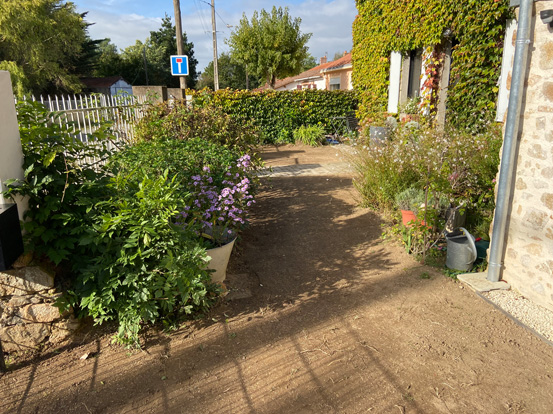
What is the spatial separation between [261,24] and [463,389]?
22.2 metres

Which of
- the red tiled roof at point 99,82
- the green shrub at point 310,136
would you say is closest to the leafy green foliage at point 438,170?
the green shrub at point 310,136

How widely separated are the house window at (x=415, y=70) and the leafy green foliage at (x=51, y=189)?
8.88m

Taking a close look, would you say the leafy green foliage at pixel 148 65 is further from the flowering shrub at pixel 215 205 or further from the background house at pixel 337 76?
the flowering shrub at pixel 215 205

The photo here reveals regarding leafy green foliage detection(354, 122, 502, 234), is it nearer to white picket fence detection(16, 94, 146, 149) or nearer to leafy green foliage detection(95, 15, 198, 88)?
white picket fence detection(16, 94, 146, 149)

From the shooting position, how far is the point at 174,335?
300 cm

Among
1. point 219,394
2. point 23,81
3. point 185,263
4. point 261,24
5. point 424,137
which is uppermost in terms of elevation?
point 261,24

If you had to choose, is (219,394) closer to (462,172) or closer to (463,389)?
(463,389)

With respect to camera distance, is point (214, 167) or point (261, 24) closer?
point (214, 167)


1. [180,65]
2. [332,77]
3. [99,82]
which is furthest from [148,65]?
[180,65]

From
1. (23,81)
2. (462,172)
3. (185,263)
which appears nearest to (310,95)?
(462,172)

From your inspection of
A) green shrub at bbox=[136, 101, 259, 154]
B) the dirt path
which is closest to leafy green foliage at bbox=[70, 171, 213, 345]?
the dirt path

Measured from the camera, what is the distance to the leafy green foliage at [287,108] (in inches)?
508

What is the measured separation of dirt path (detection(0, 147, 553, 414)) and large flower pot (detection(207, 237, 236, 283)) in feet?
0.69

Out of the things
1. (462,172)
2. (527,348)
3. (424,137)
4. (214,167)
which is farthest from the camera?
(424,137)
